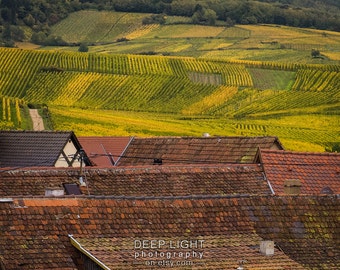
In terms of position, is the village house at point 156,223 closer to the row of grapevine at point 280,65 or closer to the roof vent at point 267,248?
the roof vent at point 267,248

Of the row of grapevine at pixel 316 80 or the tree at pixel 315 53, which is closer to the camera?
the row of grapevine at pixel 316 80

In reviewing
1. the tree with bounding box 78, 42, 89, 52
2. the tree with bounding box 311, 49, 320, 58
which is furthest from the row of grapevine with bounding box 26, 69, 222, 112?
the tree with bounding box 78, 42, 89, 52

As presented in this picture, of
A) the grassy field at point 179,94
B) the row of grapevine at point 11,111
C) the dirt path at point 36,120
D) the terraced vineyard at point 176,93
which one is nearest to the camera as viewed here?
the row of grapevine at point 11,111

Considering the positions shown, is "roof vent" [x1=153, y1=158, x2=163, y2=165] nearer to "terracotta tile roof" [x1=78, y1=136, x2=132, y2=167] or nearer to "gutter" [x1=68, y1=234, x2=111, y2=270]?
"terracotta tile roof" [x1=78, y1=136, x2=132, y2=167]

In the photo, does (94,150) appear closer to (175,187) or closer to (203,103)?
(175,187)

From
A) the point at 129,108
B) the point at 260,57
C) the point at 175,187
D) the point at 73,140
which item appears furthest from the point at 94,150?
the point at 260,57

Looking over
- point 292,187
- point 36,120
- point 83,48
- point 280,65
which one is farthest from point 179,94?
point 292,187

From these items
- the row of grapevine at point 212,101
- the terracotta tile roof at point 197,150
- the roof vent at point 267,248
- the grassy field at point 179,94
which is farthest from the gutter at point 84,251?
the row of grapevine at point 212,101
